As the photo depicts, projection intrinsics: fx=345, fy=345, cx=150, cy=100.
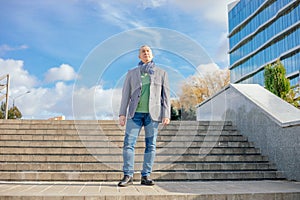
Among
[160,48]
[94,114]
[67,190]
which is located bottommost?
[67,190]

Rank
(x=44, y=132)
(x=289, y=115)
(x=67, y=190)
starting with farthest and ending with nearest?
(x=44, y=132), (x=289, y=115), (x=67, y=190)

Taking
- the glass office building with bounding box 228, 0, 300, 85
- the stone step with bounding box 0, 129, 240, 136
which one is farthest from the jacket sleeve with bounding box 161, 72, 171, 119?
the glass office building with bounding box 228, 0, 300, 85

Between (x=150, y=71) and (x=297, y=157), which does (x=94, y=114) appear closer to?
(x=150, y=71)

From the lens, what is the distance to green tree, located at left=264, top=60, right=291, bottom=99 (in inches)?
474

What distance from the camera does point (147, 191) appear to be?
13.4ft

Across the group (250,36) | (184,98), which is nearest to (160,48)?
(184,98)

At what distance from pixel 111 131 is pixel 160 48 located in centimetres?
292

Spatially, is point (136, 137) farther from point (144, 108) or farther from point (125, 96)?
point (125, 96)

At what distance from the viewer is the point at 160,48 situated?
498cm

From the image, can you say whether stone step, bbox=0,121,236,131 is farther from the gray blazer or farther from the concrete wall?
the gray blazer

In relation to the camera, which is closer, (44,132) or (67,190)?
(67,190)

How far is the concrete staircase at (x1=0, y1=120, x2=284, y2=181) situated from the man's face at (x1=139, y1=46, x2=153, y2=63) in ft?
5.63

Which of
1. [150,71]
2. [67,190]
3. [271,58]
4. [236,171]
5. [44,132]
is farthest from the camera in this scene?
[271,58]

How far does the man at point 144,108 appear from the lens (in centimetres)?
439
